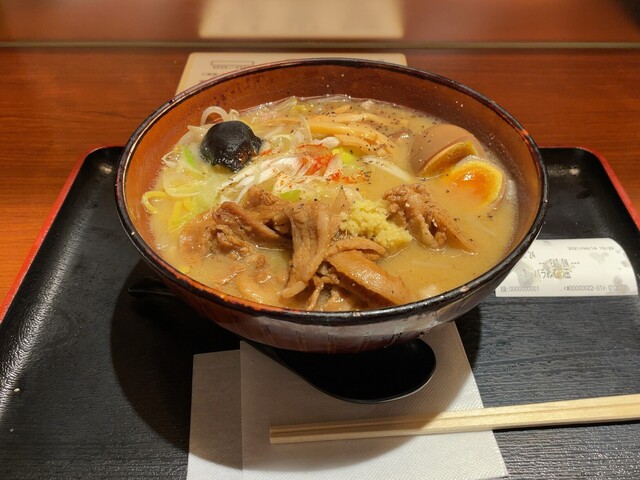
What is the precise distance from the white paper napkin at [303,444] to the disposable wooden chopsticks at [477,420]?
23 millimetres

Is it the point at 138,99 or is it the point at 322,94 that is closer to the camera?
the point at 322,94

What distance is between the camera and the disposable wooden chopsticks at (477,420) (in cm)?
131

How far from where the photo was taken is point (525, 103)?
2.93m

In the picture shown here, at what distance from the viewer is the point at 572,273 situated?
69.7 inches

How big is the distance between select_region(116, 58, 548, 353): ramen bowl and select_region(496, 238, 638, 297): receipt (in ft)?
0.85

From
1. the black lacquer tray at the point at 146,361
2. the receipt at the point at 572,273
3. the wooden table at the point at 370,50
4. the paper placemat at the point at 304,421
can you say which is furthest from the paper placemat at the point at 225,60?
the paper placemat at the point at 304,421

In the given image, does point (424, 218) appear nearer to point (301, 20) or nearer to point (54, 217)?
point (54, 217)

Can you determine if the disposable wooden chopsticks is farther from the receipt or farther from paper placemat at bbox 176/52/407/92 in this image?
paper placemat at bbox 176/52/407/92

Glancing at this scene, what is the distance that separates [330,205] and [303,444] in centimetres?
72

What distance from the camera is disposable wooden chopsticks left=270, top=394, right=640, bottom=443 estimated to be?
4.29 ft

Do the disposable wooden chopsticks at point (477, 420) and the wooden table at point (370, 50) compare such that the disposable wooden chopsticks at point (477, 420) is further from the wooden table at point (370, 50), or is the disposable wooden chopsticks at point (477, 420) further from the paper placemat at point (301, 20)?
the paper placemat at point (301, 20)

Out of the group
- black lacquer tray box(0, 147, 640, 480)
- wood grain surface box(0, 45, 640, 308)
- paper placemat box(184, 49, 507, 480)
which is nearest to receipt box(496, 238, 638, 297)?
black lacquer tray box(0, 147, 640, 480)

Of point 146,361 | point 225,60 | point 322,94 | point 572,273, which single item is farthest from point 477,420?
point 225,60

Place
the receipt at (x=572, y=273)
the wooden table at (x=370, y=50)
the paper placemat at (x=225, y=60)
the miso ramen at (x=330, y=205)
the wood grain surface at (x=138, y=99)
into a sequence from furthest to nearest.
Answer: the paper placemat at (x=225, y=60) < the wooden table at (x=370, y=50) < the wood grain surface at (x=138, y=99) < the receipt at (x=572, y=273) < the miso ramen at (x=330, y=205)
